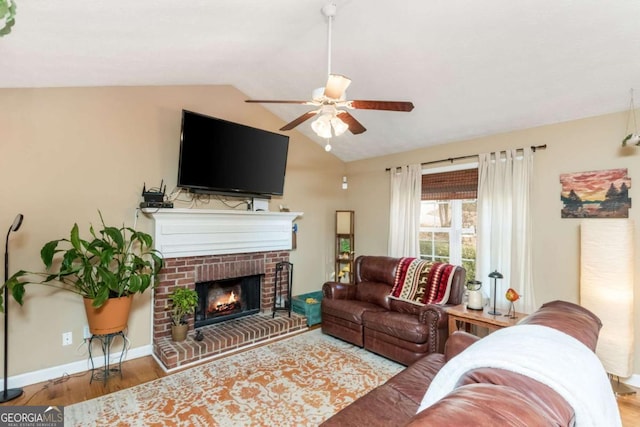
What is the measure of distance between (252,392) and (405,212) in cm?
291

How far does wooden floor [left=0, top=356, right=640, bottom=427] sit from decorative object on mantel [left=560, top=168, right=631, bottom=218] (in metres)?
1.59

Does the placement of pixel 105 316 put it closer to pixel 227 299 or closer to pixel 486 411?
pixel 227 299

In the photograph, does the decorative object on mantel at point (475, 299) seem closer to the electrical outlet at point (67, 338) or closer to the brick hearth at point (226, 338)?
the brick hearth at point (226, 338)

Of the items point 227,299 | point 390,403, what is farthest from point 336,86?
point 227,299

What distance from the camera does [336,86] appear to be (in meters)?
1.86

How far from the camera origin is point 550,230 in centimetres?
318

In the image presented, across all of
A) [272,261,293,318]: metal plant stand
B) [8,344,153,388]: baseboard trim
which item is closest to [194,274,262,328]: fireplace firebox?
[272,261,293,318]: metal plant stand

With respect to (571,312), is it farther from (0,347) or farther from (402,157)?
(0,347)

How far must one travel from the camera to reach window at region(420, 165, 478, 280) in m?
3.83

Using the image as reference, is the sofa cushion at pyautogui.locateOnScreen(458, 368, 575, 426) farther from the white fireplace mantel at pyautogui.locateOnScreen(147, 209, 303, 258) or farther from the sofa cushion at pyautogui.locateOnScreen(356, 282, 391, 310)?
the white fireplace mantel at pyautogui.locateOnScreen(147, 209, 303, 258)

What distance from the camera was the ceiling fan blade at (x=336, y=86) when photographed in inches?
71.4

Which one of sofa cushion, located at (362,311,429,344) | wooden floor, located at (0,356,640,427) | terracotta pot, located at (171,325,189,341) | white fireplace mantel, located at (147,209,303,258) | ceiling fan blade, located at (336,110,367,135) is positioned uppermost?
ceiling fan blade, located at (336,110,367,135)

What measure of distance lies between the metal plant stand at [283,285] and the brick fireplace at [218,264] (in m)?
0.08

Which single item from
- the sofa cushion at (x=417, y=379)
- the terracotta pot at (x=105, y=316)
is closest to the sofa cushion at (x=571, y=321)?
the sofa cushion at (x=417, y=379)
